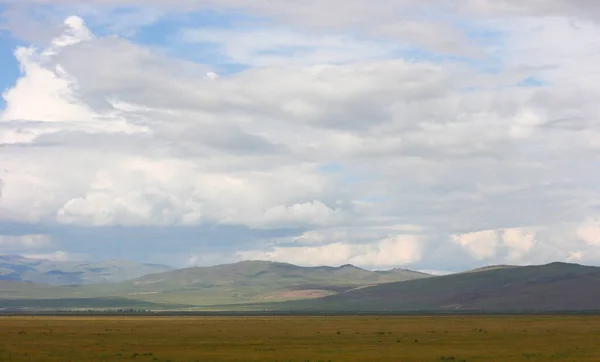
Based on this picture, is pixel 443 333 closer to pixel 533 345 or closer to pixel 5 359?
pixel 533 345

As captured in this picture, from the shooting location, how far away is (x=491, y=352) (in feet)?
258

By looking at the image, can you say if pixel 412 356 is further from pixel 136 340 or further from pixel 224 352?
pixel 136 340

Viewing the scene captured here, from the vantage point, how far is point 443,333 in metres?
115

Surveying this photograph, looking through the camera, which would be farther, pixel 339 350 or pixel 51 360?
pixel 339 350

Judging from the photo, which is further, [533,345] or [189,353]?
[533,345]

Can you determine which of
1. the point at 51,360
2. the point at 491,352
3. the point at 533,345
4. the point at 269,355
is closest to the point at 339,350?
the point at 269,355

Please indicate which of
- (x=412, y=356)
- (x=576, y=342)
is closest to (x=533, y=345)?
(x=576, y=342)

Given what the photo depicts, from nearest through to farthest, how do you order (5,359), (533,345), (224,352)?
(5,359), (224,352), (533,345)

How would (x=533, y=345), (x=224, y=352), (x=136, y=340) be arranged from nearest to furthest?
(x=224, y=352)
(x=533, y=345)
(x=136, y=340)

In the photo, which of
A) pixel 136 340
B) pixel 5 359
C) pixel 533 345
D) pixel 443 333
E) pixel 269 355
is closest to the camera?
pixel 5 359

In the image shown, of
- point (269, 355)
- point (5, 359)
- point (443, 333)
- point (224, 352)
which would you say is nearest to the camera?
point (5, 359)

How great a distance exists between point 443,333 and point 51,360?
60.6m

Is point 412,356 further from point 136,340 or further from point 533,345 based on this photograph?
point 136,340

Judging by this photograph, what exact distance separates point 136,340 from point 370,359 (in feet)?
131
